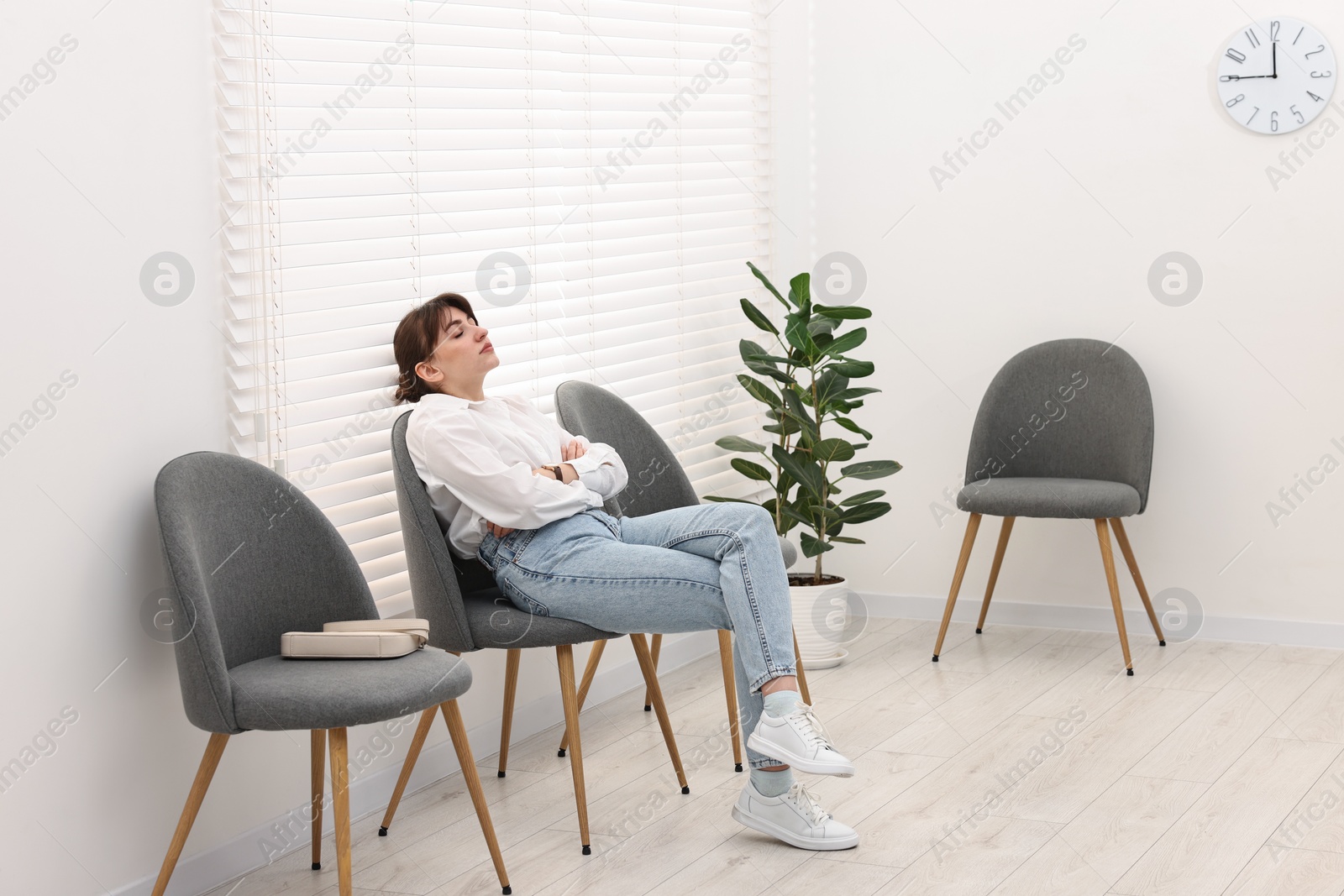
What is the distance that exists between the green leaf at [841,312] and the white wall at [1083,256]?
68 cm

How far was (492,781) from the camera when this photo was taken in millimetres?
3172

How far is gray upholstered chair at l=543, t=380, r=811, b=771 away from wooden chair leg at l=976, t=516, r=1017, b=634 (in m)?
1.09

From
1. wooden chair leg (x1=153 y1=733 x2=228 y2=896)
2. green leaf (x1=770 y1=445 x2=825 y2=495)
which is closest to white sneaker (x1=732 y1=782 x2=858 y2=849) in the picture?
wooden chair leg (x1=153 y1=733 x2=228 y2=896)

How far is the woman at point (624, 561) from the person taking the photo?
2.62 meters

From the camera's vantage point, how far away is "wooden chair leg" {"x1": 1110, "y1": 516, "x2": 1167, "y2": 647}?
3988 mm

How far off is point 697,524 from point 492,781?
907mm

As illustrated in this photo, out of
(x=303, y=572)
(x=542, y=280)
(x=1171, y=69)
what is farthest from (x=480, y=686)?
(x=1171, y=69)

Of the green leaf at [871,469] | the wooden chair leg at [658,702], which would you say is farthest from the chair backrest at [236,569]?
the green leaf at [871,469]

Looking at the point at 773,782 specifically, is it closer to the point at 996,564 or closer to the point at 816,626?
the point at 816,626

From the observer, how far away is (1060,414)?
13.8 ft

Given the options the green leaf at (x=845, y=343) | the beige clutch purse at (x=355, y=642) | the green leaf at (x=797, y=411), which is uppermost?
the green leaf at (x=845, y=343)

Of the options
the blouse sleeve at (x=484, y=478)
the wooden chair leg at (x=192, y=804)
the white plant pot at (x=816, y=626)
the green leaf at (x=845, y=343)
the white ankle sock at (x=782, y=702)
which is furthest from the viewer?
the white plant pot at (x=816, y=626)

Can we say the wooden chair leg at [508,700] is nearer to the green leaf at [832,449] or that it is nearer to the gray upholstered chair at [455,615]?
the gray upholstered chair at [455,615]

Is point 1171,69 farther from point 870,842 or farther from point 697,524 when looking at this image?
point 870,842
